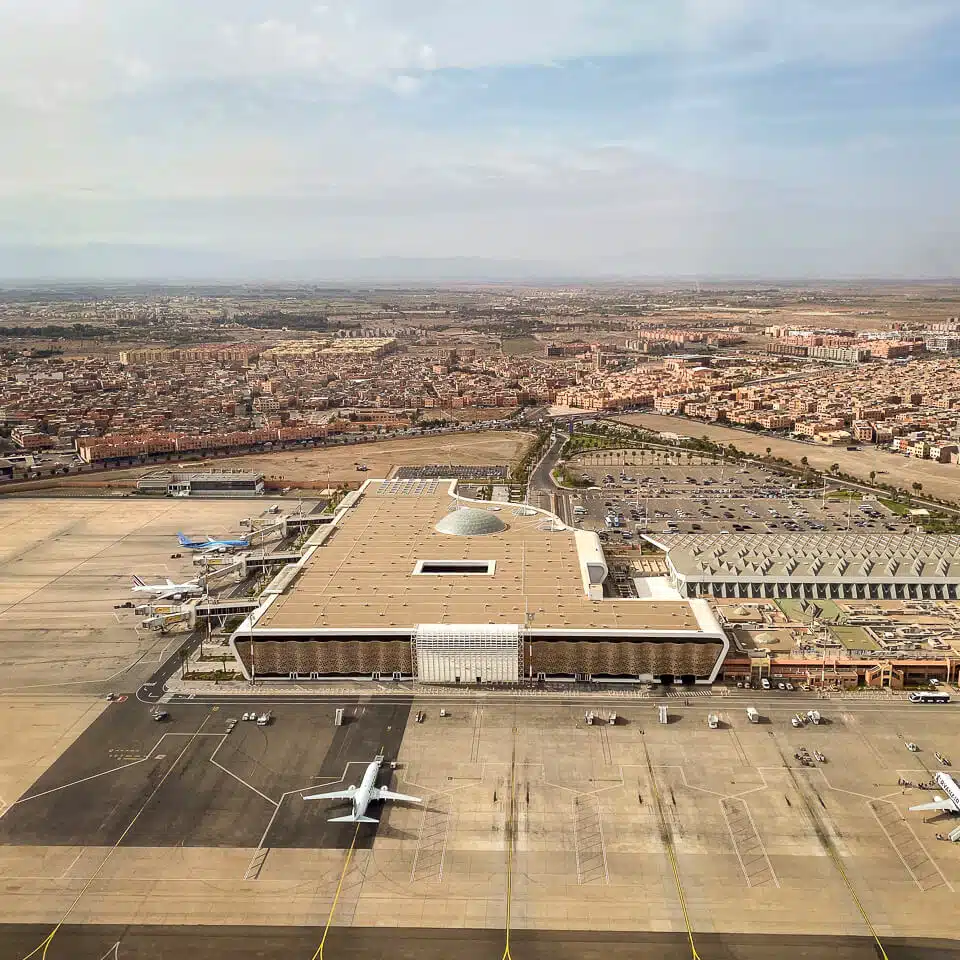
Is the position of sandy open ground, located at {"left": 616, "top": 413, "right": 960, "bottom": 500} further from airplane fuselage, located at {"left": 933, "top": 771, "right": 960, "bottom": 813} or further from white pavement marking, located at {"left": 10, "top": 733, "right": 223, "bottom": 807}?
white pavement marking, located at {"left": 10, "top": 733, "right": 223, "bottom": 807}

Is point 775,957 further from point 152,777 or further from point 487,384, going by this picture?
point 487,384

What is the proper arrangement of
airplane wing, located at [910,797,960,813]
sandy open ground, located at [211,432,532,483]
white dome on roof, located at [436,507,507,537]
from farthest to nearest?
sandy open ground, located at [211,432,532,483]
white dome on roof, located at [436,507,507,537]
airplane wing, located at [910,797,960,813]

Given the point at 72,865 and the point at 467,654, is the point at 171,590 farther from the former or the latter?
the point at 72,865

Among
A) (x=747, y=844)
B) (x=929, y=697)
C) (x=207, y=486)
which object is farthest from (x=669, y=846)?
(x=207, y=486)

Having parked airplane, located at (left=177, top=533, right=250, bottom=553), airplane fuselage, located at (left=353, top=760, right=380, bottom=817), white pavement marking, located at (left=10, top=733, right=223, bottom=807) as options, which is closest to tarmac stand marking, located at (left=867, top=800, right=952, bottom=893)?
airplane fuselage, located at (left=353, top=760, right=380, bottom=817)

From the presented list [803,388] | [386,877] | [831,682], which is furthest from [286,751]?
[803,388]
